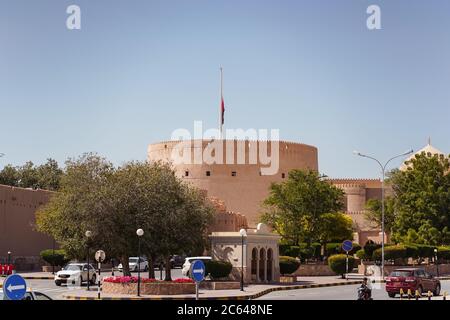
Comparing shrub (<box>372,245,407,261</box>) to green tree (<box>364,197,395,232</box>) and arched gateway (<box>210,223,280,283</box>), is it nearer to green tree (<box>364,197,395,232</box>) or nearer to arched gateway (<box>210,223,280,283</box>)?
arched gateway (<box>210,223,280,283</box>)

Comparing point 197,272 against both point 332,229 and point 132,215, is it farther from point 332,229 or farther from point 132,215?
point 332,229

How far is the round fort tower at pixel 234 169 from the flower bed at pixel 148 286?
44212 millimetres

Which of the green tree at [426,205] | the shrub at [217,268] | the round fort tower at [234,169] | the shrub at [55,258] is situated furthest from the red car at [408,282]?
the round fort tower at [234,169]

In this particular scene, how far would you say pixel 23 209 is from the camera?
50812mm

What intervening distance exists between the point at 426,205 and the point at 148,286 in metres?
31.2

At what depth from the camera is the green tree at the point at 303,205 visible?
171ft

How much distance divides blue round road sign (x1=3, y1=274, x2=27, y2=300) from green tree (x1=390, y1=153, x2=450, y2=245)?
45417 mm

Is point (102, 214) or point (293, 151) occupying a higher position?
point (293, 151)

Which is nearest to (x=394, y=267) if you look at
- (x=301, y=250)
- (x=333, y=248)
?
(x=333, y=248)

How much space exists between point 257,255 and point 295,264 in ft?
13.1

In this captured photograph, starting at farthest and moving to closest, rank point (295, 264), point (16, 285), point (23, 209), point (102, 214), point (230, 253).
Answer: point (23, 209)
point (295, 264)
point (230, 253)
point (102, 214)
point (16, 285)

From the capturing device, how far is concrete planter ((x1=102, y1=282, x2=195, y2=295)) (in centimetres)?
2895
